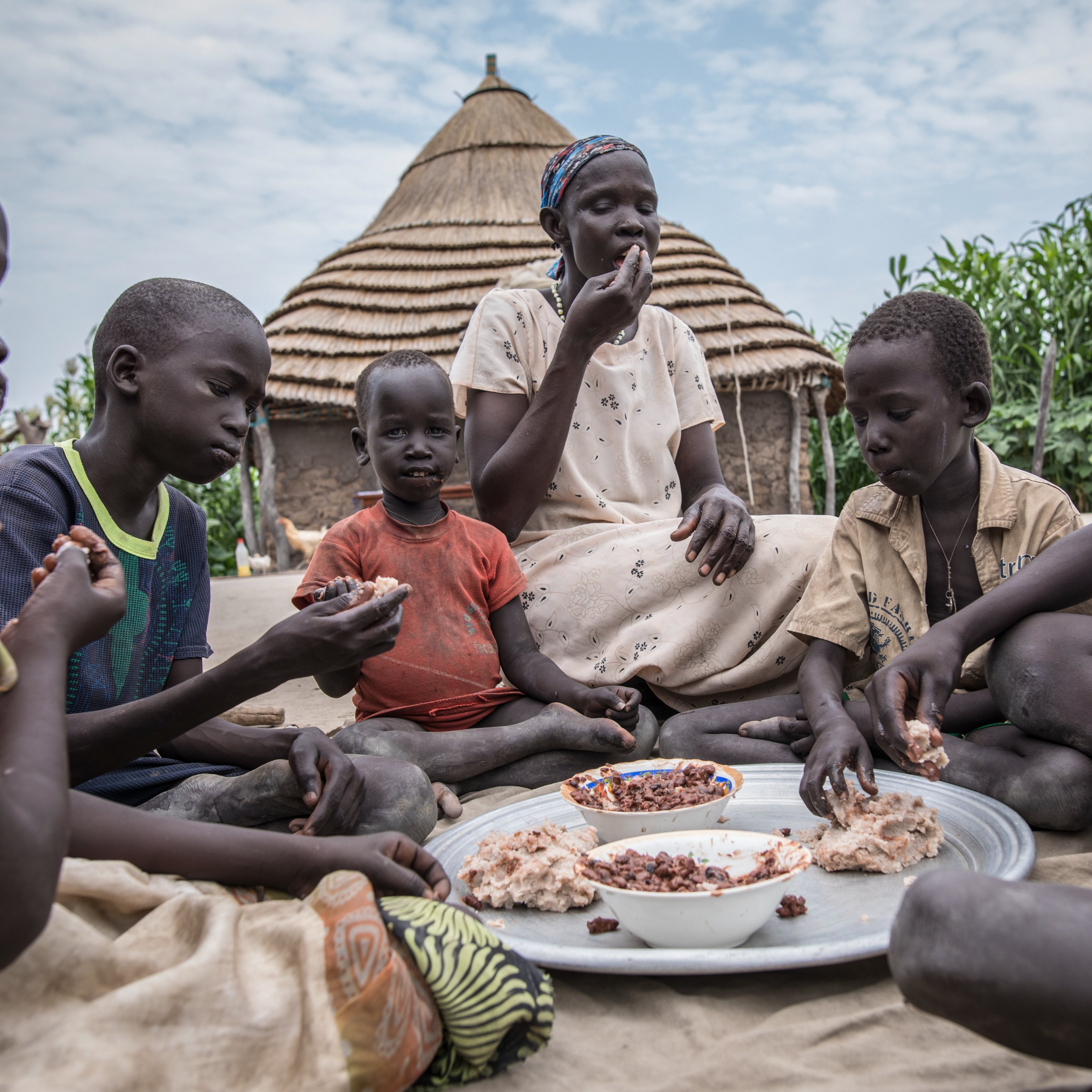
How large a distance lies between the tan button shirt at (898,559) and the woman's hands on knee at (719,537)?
28cm

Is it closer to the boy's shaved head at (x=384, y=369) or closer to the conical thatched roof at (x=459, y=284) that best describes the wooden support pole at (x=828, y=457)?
the conical thatched roof at (x=459, y=284)

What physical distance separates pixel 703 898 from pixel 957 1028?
37cm

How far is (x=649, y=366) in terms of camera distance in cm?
327

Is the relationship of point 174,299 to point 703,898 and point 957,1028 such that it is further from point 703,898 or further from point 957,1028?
point 957,1028

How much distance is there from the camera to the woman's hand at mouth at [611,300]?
2678mm

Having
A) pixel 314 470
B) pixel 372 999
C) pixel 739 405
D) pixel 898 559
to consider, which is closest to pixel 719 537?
pixel 898 559

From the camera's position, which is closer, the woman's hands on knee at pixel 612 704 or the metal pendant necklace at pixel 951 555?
the metal pendant necklace at pixel 951 555

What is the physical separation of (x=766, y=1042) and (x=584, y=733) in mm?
1211

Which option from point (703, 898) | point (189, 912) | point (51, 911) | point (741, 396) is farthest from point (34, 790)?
point (741, 396)

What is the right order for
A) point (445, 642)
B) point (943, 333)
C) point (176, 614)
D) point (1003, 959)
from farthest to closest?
point (445, 642)
point (943, 333)
point (176, 614)
point (1003, 959)

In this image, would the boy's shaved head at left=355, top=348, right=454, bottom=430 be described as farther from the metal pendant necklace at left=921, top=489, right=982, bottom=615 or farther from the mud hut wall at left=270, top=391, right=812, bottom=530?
the mud hut wall at left=270, top=391, right=812, bottom=530

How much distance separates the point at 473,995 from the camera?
3.80 ft

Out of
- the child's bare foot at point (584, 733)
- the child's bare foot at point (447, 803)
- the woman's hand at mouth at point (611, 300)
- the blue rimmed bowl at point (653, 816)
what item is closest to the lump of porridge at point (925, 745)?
the blue rimmed bowl at point (653, 816)

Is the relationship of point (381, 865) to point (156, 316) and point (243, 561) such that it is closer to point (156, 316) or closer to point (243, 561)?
point (156, 316)
